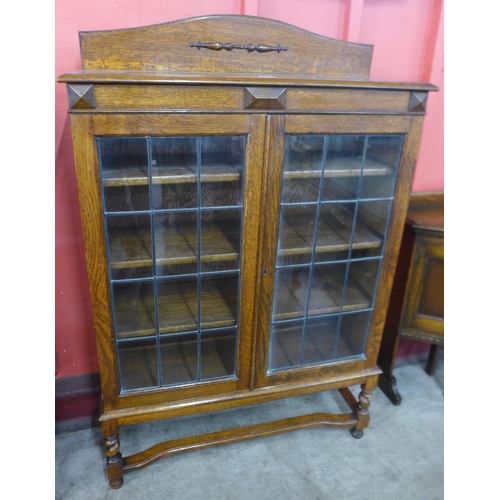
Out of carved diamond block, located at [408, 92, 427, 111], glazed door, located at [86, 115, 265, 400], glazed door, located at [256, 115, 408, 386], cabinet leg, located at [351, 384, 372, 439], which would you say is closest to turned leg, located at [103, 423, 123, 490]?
Answer: glazed door, located at [86, 115, 265, 400]

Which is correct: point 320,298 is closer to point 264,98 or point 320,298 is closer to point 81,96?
point 264,98

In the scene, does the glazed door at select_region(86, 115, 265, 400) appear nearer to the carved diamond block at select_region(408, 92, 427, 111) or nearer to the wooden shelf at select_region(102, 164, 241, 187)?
the wooden shelf at select_region(102, 164, 241, 187)

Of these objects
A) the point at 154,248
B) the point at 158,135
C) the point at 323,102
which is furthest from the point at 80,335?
the point at 323,102

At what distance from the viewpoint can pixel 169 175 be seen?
125 cm

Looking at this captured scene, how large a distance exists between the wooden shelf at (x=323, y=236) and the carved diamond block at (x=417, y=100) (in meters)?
0.39

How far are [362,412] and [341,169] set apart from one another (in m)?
0.99

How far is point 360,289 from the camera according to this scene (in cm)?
160

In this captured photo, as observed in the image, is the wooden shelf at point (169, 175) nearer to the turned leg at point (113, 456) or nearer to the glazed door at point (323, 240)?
the glazed door at point (323, 240)

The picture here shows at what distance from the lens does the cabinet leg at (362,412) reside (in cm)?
175

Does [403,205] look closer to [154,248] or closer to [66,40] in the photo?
[154,248]

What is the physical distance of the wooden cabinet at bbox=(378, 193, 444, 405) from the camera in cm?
178

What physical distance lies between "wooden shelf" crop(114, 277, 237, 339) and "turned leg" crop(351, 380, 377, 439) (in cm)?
65

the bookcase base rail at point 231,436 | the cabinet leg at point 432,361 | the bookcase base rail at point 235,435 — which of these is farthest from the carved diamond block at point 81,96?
the cabinet leg at point 432,361

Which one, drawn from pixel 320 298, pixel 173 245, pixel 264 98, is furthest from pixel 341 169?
pixel 173 245
